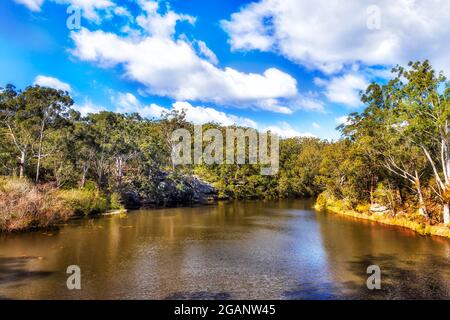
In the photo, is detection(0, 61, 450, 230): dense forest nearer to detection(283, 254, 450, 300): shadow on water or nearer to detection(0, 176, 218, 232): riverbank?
detection(0, 176, 218, 232): riverbank

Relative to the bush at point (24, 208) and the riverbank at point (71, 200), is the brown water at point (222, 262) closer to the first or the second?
the bush at point (24, 208)

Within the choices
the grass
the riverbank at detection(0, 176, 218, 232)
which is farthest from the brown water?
the riverbank at detection(0, 176, 218, 232)

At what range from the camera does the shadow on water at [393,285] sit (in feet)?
52.4

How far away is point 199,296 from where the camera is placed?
15.8 metres

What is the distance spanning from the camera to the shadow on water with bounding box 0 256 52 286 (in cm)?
1769

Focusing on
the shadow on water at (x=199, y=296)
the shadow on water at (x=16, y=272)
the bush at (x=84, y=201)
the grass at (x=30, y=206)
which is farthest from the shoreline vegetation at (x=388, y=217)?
the grass at (x=30, y=206)

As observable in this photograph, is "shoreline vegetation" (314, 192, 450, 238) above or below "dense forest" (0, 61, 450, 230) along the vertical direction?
below

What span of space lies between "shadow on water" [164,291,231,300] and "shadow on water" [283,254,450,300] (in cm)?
279

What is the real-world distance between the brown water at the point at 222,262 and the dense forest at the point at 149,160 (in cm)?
441

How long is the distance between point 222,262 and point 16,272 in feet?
37.8

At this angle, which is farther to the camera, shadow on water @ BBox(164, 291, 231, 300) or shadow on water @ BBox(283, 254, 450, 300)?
shadow on water @ BBox(283, 254, 450, 300)

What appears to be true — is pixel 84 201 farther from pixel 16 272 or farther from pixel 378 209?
pixel 378 209

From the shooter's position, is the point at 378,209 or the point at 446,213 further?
the point at 378,209

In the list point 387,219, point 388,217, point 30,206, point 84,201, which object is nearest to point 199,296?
point 30,206
